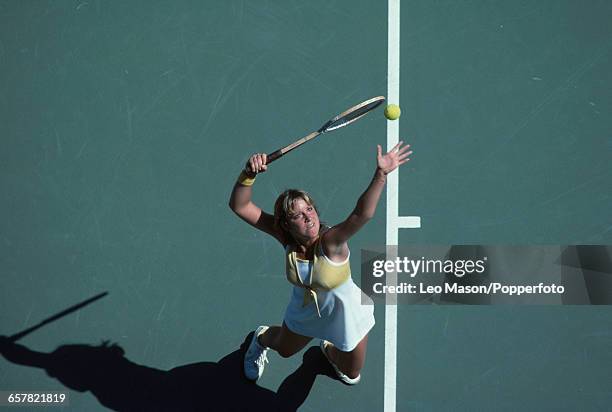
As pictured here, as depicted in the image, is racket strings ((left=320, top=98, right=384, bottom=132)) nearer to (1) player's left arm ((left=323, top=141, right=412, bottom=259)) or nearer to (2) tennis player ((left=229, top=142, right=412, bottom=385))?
(2) tennis player ((left=229, top=142, right=412, bottom=385))

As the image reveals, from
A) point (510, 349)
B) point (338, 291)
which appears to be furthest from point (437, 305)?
point (338, 291)

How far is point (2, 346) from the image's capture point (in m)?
5.95

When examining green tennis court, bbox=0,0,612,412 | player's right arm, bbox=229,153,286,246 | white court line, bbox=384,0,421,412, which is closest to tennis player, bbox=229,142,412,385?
player's right arm, bbox=229,153,286,246

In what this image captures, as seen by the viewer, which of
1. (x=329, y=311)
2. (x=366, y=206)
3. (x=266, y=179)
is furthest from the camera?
(x=266, y=179)

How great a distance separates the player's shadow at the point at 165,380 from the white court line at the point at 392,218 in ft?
1.65

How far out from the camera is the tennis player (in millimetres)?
4211

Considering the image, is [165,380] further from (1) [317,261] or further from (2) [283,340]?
(1) [317,261]

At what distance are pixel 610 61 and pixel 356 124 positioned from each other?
89.4 inches

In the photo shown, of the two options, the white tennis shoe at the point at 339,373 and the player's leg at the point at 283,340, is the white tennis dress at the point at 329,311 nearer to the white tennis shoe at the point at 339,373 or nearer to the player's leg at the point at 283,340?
the player's leg at the point at 283,340

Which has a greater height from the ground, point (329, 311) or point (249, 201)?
point (249, 201)

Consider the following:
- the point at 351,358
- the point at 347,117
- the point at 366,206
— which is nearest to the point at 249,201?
the point at 366,206

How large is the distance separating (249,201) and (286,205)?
1.00ft

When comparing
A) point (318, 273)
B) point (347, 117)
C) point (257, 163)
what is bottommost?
point (318, 273)

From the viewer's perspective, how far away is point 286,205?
4.41 meters
